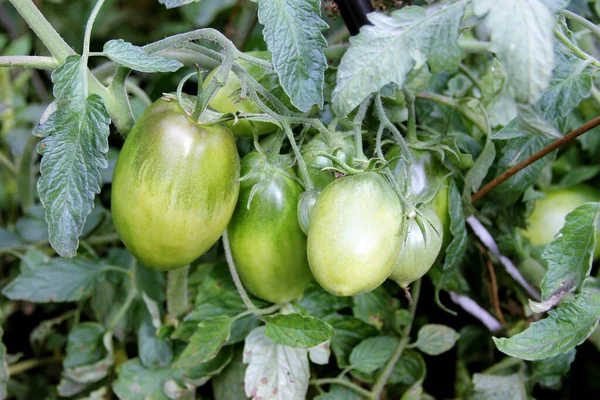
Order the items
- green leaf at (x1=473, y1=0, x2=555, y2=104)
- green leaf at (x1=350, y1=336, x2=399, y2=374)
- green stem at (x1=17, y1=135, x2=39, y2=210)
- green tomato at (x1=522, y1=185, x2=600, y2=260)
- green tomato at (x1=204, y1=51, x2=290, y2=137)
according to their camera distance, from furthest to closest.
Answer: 1. green stem at (x1=17, y1=135, x2=39, y2=210)
2. green tomato at (x1=522, y1=185, x2=600, y2=260)
3. green leaf at (x1=350, y1=336, x2=399, y2=374)
4. green tomato at (x1=204, y1=51, x2=290, y2=137)
5. green leaf at (x1=473, y1=0, x2=555, y2=104)

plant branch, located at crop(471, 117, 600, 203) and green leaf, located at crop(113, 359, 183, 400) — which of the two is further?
green leaf, located at crop(113, 359, 183, 400)

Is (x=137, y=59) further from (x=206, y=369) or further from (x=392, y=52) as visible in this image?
(x=206, y=369)

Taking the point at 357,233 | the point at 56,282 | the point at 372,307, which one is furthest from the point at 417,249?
the point at 56,282

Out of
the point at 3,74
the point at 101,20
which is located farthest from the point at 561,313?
the point at 101,20

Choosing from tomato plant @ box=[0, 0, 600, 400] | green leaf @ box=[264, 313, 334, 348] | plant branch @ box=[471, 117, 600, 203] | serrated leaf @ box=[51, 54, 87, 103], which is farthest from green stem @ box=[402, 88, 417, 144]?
serrated leaf @ box=[51, 54, 87, 103]

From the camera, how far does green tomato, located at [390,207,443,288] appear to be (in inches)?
22.8

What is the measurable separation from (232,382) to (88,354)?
0.22m

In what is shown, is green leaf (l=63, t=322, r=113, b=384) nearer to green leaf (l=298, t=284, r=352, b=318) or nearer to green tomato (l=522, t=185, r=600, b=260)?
green leaf (l=298, t=284, r=352, b=318)

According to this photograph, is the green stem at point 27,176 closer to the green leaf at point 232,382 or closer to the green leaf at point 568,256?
the green leaf at point 232,382

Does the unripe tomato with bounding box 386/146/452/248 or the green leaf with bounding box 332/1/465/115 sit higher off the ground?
the green leaf with bounding box 332/1/465/115

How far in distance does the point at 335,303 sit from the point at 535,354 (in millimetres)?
284

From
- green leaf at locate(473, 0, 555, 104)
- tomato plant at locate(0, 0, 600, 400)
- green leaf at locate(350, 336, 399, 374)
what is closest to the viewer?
green leaf at locate(473, 0, 555, 104)

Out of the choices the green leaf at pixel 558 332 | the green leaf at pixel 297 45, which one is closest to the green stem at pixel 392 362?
the green leaf at pixel 558 332

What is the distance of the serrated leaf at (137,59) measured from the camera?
54 cm
